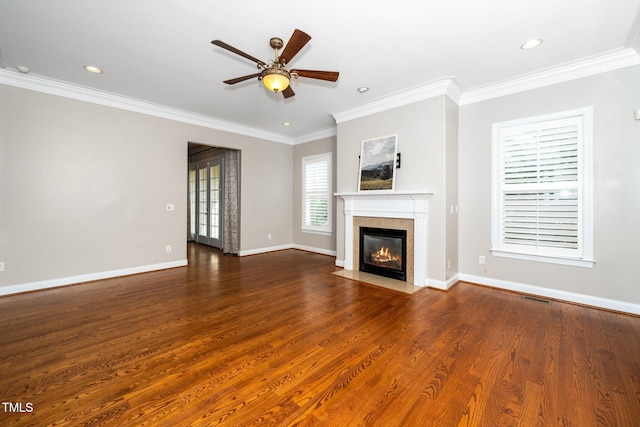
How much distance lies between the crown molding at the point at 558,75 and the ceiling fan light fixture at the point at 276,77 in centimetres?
298

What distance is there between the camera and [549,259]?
337 cm

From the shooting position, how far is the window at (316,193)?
6.09 metres

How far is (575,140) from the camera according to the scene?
3.19 m

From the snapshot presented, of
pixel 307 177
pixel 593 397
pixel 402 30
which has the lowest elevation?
pixel 593 397

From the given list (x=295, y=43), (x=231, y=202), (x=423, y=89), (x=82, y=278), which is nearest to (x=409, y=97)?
(x=423, y=89)

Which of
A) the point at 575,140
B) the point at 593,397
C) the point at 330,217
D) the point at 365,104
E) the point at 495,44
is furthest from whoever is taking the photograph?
the point at 330,217

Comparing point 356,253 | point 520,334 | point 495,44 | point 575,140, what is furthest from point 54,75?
point 575,140

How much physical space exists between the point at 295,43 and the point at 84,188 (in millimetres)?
3914

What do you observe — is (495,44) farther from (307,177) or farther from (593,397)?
(307,177)

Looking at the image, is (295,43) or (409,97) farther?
(409,97)

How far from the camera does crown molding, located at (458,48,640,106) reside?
9.56ft

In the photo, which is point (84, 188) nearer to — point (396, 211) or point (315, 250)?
point (315, 250)

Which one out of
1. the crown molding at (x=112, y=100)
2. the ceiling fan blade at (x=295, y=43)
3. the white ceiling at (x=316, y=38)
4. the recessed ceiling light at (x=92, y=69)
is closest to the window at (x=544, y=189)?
the white ceiling at (x=316, y=38)

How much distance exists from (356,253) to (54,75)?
16.6ft
